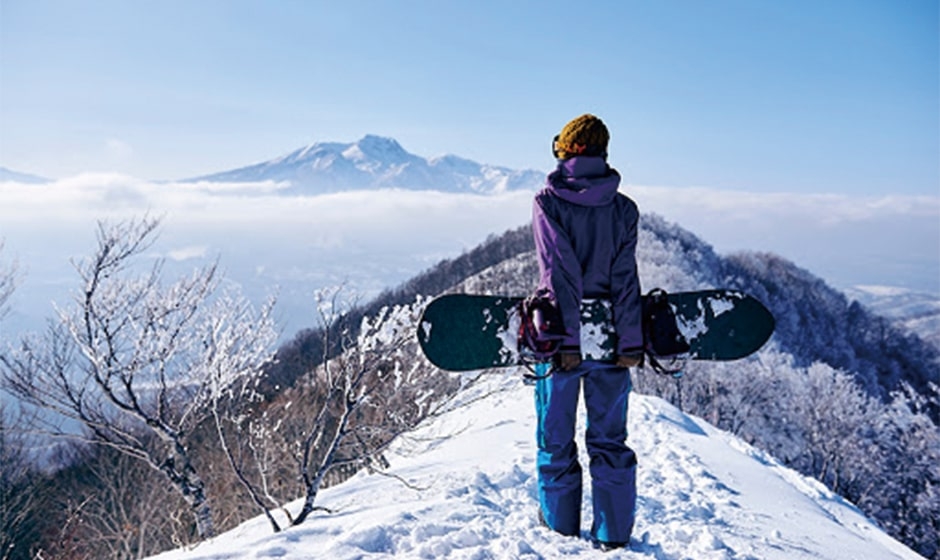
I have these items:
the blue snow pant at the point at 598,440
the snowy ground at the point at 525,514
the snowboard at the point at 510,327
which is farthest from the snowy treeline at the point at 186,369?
the blue snow pant at the point at 598,440

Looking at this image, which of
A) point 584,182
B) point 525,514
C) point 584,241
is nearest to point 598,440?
point 525,514

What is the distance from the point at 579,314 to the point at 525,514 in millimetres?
1842

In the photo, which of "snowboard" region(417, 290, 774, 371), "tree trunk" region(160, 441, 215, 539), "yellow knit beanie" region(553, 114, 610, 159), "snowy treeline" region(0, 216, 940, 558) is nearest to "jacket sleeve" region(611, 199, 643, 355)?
"yellow knit beanie" region(553, 114, 610, 159)

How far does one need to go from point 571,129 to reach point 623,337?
4.36ft

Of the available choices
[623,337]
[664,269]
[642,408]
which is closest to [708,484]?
[623,337]

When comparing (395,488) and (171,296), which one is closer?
(395,488)

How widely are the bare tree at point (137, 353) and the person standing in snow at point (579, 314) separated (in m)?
5.75

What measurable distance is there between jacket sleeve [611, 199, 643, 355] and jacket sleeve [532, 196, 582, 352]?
27 centimetres

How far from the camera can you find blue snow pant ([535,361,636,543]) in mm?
3447

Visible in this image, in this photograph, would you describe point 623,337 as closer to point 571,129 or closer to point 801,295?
point 571,129

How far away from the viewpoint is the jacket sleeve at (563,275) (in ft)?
10.6

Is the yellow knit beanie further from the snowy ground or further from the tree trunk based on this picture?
the tree trunk

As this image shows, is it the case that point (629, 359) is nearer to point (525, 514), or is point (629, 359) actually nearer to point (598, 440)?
point (598, 440)

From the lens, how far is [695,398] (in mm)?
36500
